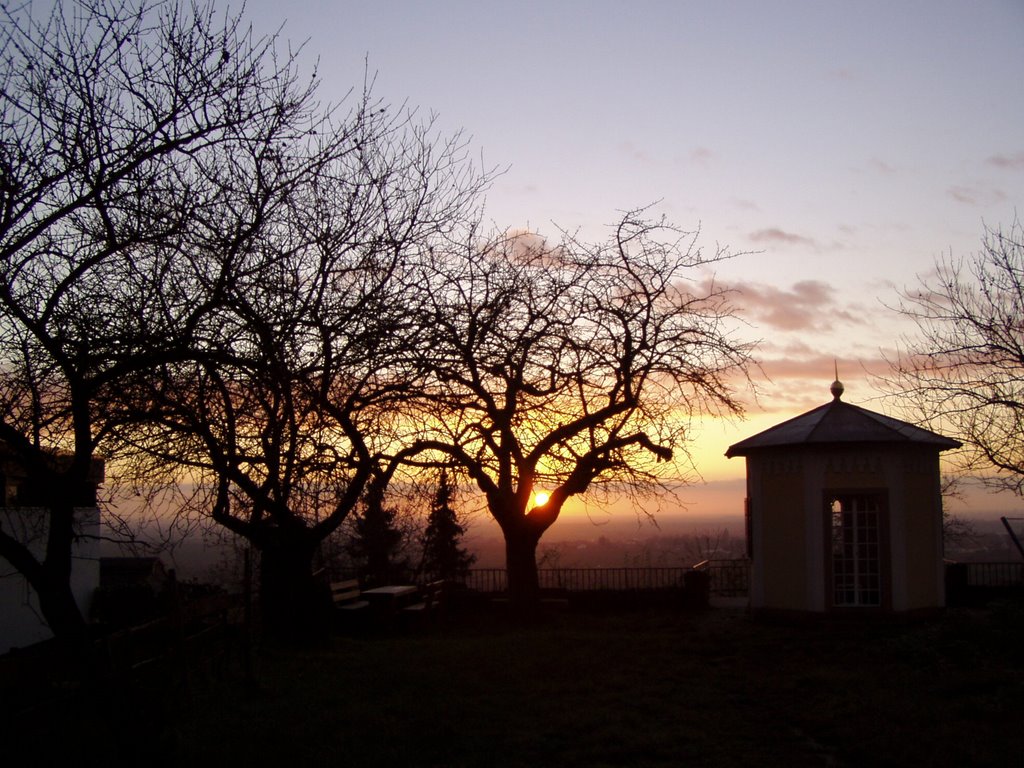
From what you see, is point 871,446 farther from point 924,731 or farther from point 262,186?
point 262,186

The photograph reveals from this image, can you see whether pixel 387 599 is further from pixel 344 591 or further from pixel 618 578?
pixel 618 578

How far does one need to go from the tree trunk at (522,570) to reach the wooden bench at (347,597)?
336 centimetres

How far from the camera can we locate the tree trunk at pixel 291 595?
51.9ft

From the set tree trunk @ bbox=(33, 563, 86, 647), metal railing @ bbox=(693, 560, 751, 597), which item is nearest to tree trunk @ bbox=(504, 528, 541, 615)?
metal railing @ bbox=(693, 560, 751, 597)

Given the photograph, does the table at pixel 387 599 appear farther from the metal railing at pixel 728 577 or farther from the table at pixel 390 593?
the metal railing at pixel 728 577

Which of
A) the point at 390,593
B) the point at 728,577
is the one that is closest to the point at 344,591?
the point at 390,593

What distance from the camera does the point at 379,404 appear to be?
31.8 feet

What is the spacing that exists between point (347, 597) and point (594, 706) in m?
11.7

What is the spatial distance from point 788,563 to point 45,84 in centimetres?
1719

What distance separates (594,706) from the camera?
11141 mm

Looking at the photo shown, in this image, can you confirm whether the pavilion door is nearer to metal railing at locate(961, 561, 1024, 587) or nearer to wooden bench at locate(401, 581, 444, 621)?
metal railing at locate(961, 561, 1024, 587)

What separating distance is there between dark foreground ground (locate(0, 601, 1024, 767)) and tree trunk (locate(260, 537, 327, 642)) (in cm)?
70

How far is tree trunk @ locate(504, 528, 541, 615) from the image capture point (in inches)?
845

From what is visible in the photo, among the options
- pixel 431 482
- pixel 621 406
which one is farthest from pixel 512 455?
pixel 431 482
